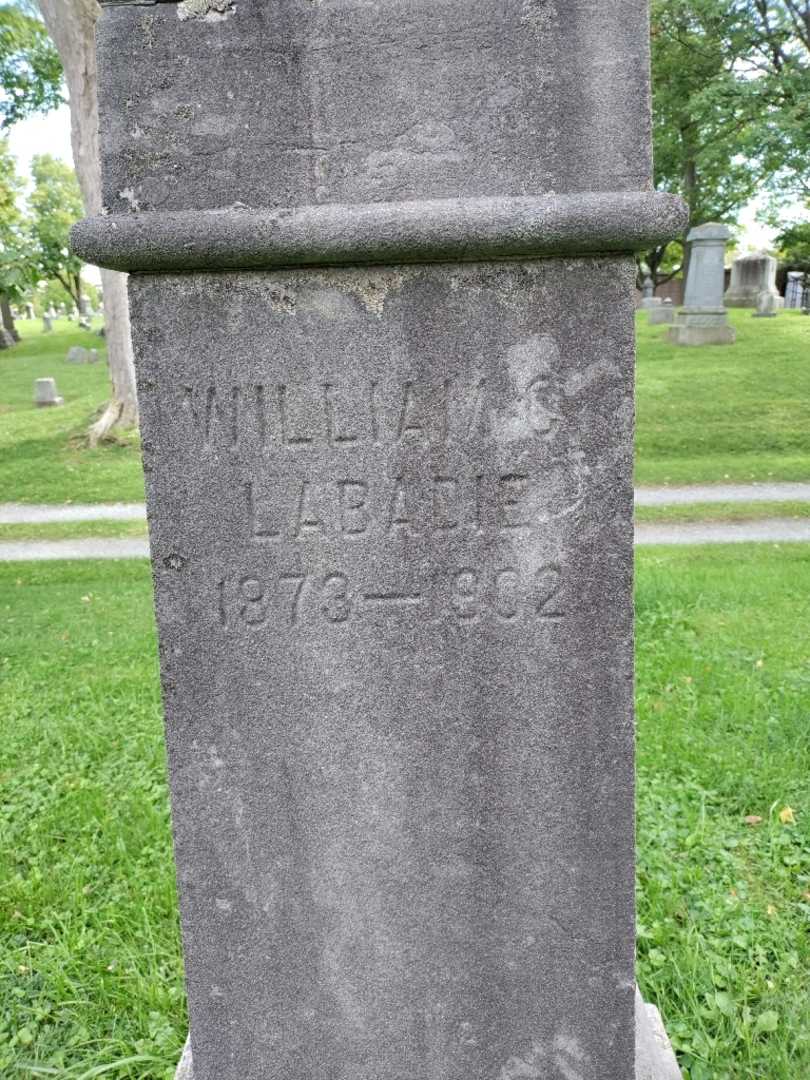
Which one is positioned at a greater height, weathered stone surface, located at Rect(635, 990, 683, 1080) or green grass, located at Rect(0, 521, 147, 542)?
weathered stone surface, located at Rect(635, 990, 683, 1080)

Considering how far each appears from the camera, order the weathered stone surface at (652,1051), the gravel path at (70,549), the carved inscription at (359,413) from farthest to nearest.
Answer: the gravel path at (70,549)
the weathered stone surface at (652,1051)
the carved inscription at (359,413)

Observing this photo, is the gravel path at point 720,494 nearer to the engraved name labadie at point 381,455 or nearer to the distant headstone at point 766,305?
the engraved name labadie at point 381,455

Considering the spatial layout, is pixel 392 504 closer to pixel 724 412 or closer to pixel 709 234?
pixel 724 412

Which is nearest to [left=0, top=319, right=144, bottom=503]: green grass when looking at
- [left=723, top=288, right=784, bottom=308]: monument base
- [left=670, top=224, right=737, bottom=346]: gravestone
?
[left=670, top=224, right=737, bottom=346]: gravestone

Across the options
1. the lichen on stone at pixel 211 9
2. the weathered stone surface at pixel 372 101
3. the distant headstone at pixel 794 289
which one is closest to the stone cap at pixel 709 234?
the distant headstone at pixel 794 289

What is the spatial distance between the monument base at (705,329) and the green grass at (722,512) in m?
9.84

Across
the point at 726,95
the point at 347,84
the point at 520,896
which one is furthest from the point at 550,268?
the point at 726,95

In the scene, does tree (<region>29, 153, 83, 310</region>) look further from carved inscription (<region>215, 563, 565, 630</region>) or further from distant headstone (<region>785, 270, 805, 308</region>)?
carved inscription (<region>215, 563, 565, 630</region>)

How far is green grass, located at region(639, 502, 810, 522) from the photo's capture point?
956cm

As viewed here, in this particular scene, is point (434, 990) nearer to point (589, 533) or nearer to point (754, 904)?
point (589, 533)

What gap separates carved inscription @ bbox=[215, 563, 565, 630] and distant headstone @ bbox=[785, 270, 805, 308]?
30943mm

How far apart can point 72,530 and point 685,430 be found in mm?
8422

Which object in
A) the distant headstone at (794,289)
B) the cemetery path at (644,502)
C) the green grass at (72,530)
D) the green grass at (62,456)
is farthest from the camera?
the distant headstone at (794,289)

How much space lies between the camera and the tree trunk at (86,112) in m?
11.5
